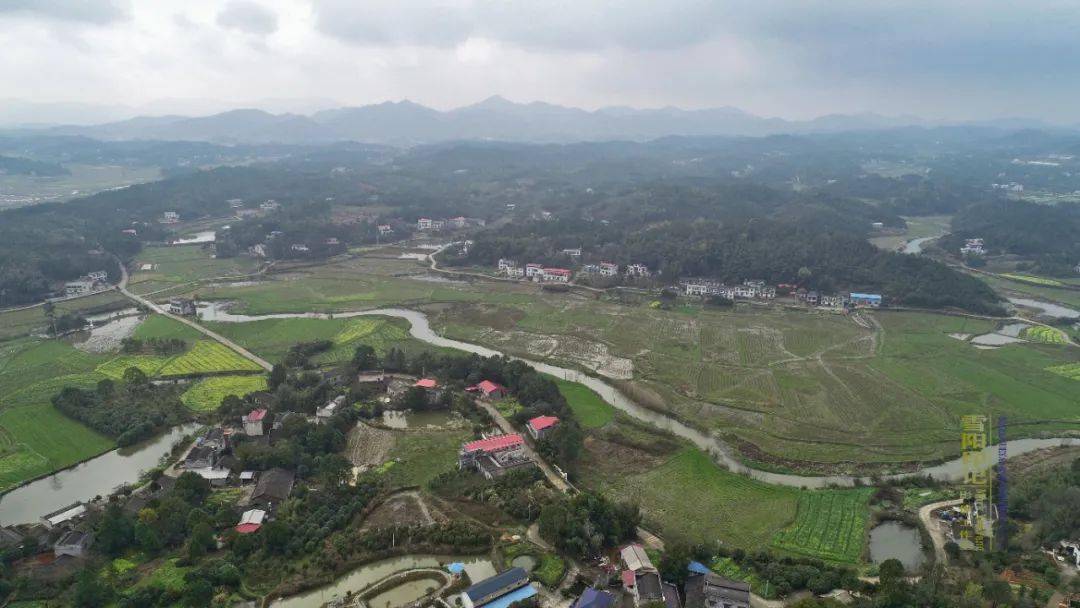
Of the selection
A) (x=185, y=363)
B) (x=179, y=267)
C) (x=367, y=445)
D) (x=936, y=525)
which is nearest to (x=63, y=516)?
(x=367, y=445)

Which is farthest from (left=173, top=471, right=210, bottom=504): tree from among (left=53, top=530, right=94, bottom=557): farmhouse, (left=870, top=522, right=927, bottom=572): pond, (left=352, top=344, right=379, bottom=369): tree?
(left=870, top=522, right=927, bottom=572): pond

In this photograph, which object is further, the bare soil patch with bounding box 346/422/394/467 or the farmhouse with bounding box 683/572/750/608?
the bare soil patch with bounding box 346/422/394/467

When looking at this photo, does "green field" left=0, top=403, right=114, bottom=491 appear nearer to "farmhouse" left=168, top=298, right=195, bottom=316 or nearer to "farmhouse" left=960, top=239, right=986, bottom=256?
"farmhouse" left=168, top=298, right=195, bottom=316

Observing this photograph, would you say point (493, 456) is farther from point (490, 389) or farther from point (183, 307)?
point (183, 307)

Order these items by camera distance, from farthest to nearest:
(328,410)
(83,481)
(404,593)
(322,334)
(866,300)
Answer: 1. (866,300)
2. (322,334)
3. (328,410)
4. (83,481)
5. (404,593)

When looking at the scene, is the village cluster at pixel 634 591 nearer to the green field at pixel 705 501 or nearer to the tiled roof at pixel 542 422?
the green field at pixel 705 501

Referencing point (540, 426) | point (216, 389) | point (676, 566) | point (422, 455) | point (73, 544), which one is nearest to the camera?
point (676, 566)

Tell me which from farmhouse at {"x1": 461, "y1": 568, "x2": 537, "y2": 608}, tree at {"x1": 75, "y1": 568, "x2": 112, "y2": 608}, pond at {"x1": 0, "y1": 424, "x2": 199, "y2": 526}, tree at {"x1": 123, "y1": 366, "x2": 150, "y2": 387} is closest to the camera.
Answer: tree at {"x1": 75, "y1": 568, "x2": 112, "y2": 608}
